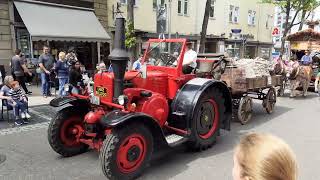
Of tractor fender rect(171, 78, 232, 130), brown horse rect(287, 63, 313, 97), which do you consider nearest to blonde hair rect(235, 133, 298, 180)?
tractor fender rect(171, 78, 232, 130)

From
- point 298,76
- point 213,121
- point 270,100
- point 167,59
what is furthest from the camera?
point 298,76

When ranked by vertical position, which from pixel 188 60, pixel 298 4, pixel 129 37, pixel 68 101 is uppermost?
pixel 298 4

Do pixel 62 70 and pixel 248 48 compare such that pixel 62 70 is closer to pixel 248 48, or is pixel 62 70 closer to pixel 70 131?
pixel 70 131

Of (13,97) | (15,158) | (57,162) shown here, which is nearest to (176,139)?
(57,162)

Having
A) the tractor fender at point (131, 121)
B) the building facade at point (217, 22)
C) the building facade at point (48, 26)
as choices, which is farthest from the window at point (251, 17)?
the tractor fender at point (131, 121)

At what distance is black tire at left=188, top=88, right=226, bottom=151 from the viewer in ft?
18.7

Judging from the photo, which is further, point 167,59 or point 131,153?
point 167,59

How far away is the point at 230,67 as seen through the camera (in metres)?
7.95

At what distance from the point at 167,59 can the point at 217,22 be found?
22.2 metres

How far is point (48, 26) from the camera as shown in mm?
14094

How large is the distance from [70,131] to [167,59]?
2.17m

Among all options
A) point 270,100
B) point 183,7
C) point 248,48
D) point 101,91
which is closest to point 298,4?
point 183,7

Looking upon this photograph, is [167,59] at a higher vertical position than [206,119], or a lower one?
higher

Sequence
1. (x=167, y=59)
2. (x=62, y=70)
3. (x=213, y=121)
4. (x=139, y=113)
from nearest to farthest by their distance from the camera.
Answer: (x=139, y=113), (x=167, y=59), (x=213, y=121), (x=62, y=70)
